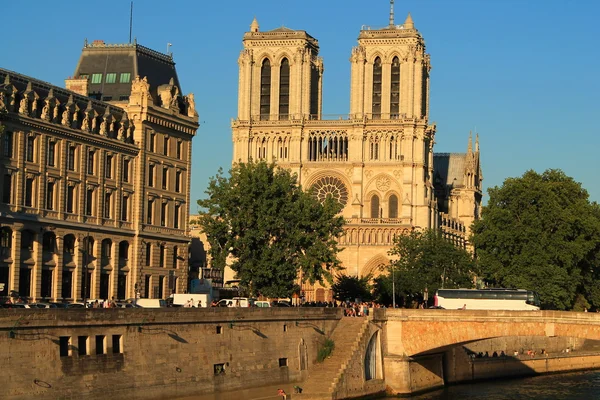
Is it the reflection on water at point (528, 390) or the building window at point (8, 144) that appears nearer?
the building window at point (8, 144)

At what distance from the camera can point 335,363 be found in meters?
88.1

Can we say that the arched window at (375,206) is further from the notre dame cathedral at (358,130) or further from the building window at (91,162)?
the building window at (91,162)

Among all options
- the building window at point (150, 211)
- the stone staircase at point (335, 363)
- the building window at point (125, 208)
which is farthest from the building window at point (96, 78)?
the stone staircase at point (335, 363)

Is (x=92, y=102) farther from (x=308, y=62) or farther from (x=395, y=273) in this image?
(x=308, y=62)

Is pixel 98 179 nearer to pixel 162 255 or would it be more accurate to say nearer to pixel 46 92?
pixel 46 92

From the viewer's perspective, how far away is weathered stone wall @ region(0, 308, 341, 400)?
209ft

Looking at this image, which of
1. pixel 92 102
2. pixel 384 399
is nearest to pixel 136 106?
pixel 92 102

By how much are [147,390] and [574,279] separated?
210 ft

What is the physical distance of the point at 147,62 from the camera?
380 feet

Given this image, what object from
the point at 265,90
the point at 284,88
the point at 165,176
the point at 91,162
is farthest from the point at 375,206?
the point at 91,162

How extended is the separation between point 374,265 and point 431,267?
39.8 meters

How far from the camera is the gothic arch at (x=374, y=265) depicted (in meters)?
180

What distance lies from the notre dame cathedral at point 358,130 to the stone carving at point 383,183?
0.12 m

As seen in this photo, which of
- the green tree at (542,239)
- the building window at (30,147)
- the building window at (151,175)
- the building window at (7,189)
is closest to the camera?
the building window at (7,189)
